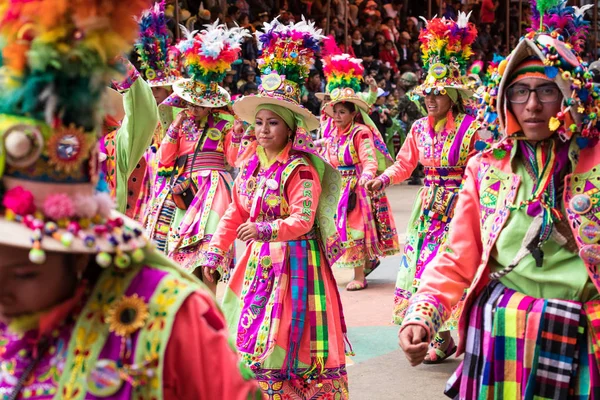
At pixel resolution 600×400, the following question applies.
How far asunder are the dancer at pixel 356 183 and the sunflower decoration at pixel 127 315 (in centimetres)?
690

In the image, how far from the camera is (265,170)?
5199mm

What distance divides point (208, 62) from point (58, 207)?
512cm

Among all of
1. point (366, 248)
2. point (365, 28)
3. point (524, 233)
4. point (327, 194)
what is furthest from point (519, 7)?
point (524, 233)

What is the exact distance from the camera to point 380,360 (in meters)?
6.47

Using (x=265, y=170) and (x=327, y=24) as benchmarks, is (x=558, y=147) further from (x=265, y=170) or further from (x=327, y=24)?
(x=327, y=24)

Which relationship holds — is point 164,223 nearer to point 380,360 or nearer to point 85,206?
point 380,360

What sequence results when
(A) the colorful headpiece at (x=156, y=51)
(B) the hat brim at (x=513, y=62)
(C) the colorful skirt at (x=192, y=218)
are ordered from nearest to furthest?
(B) the hat brim at (x=513, y=62)
(C) the colorful skirt at (x=192, y=218)
(A) the colorful headpiece at (x=156, y=51)

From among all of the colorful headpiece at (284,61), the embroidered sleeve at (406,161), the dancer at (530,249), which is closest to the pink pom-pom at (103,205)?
the dancer at (530,249)

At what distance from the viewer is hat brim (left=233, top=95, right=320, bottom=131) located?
5.31 meters

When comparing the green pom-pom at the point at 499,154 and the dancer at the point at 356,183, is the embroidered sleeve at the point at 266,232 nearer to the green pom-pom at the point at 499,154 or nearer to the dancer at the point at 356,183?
the green pom-pom at the point at 499,154

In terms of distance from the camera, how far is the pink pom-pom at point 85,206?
6.53 ft

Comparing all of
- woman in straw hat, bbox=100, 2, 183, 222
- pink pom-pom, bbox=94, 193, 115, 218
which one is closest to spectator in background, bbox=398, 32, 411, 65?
woman in straw hat, bbox=100, 2, 183, 222

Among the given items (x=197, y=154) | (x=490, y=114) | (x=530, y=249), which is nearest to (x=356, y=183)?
(x=197, y=154)

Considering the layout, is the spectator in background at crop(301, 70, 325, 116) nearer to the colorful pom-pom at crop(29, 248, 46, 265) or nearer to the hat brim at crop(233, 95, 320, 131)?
the hat brim at crop(233, 95, 320, 131)
